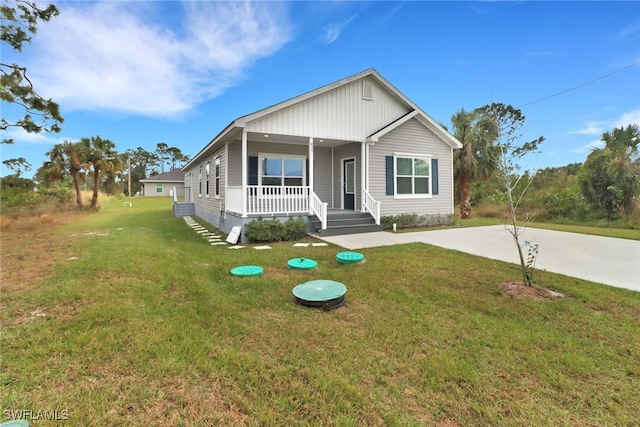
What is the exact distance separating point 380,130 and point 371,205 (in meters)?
2.92

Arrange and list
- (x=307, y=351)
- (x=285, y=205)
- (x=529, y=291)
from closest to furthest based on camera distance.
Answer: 1. (x=307, y=351)
2. (x=529, y=291)
3. (x=285, y=205)

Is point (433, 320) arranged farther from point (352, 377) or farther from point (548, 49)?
point (548, 49)

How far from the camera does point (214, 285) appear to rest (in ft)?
15.0

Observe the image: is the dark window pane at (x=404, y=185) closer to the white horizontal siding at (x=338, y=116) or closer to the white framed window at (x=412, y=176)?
the white framed window at (x=412, y=176)

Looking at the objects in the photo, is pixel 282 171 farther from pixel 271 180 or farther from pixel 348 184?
pixel 348 184

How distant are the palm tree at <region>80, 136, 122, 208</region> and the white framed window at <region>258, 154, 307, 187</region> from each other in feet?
50.1

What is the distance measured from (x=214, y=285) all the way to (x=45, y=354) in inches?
89.5

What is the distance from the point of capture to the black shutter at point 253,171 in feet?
36.1

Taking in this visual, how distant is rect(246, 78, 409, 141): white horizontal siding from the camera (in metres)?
9.52

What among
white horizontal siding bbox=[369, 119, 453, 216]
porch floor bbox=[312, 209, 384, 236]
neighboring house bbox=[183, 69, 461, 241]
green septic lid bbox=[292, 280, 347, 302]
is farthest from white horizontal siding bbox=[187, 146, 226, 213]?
green septic lid bbox=[292, 280, 347, 302]

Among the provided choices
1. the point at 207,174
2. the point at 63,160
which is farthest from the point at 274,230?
the point at 63,160

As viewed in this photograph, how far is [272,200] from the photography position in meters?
9.21

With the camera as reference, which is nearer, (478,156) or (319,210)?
(319,210)

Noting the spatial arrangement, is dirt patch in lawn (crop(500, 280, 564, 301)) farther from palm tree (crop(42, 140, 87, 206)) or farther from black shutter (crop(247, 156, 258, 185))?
palm tree (crop(42, 140, 87, 206))
